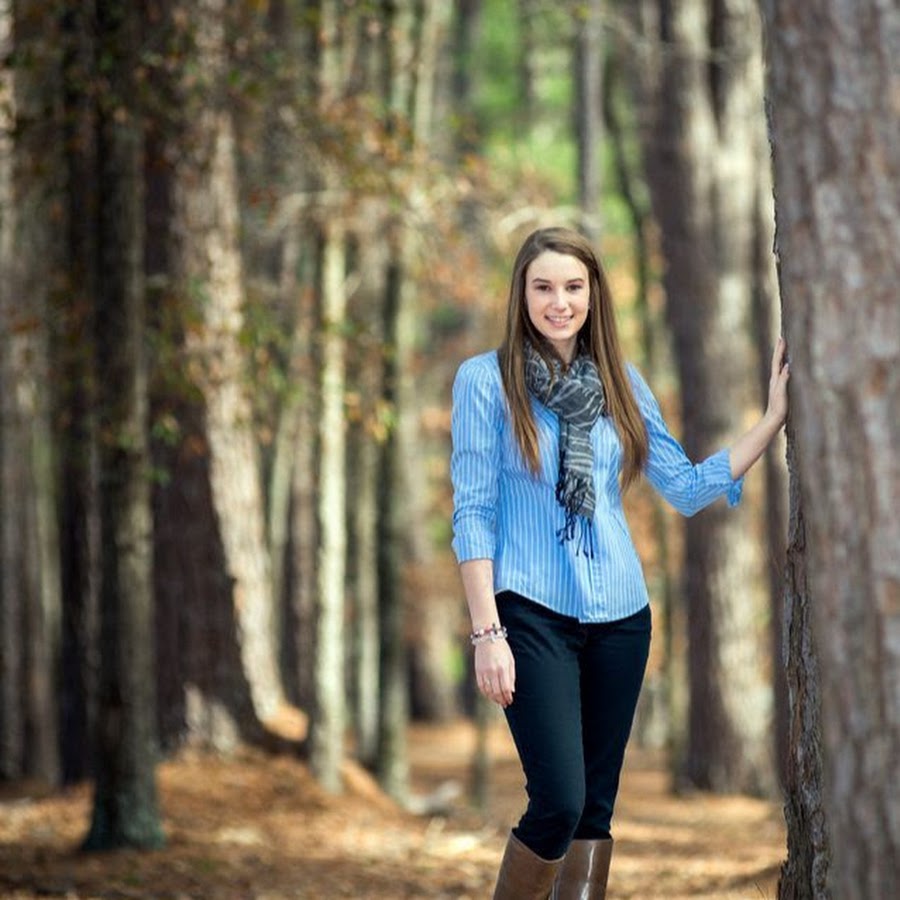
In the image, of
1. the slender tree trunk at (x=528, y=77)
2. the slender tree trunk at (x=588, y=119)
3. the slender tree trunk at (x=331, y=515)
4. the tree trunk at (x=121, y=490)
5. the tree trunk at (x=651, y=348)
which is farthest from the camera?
the slender tree trunk at (x=528, y=77)

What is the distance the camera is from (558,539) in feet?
15.6

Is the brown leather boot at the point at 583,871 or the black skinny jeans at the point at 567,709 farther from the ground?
the black skinny jeans at the point at 567,709

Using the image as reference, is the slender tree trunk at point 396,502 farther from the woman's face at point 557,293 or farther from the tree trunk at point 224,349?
the woman's face at point 557,293

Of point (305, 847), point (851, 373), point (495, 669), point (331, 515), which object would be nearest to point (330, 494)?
point (331, 515)

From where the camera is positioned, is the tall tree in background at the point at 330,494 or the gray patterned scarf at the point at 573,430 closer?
the gray patterned scarf at the point at 573,430

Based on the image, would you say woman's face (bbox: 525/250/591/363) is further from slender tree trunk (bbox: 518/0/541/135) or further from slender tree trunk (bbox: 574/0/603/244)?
slender tree trunk (bbox: 518/0/541/135)

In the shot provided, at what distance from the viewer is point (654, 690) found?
88.8ft

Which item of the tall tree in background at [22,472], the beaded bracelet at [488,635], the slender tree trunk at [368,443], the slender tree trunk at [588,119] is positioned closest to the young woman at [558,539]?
the beaded bracelet at [488,635]

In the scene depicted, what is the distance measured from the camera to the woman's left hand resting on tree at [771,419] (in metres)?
4.66

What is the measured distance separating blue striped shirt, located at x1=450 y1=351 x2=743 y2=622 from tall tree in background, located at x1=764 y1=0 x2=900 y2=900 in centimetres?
124

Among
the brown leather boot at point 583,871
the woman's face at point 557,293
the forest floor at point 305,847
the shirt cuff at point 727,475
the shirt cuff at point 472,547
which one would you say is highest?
the woman's face at point 557,293

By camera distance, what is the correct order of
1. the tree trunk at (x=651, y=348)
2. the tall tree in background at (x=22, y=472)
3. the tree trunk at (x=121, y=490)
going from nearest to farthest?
the tree trunk at (x=121, y=490) < the tall tree in background at (x=22, y=472) < the tree trunk at (x=651, y=348)

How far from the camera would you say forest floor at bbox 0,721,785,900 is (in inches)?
307

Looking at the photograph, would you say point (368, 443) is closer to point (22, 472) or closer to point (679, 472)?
point (22, 472)
